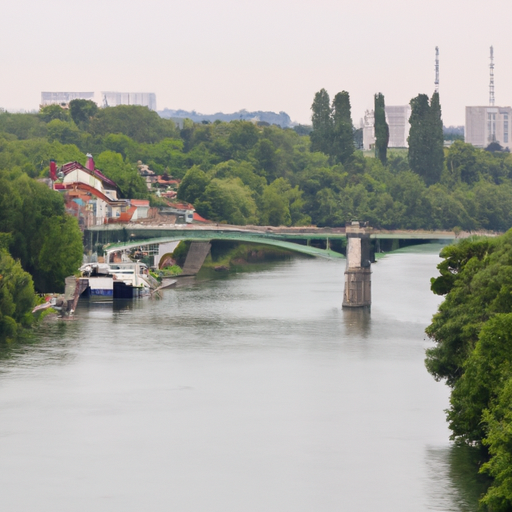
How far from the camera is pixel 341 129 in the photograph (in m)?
112

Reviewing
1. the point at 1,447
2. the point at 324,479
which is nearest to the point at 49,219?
the point at 1,447

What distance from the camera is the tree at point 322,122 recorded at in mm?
111125

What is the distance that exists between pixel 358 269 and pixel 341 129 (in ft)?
183

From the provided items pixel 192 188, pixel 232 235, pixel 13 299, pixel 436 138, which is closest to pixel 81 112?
pixel 436 138

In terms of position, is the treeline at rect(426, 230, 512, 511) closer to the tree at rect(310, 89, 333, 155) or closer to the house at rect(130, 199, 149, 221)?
the house at rect(130, 199, 149, 221)

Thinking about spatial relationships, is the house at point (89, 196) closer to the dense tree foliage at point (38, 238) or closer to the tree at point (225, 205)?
the tree at point (225, 205)

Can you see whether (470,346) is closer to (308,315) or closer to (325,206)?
(308,315)

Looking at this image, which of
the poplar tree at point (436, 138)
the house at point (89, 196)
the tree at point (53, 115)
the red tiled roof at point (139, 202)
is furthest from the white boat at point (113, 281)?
the tree at point (53, 115)

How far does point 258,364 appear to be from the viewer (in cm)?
4106

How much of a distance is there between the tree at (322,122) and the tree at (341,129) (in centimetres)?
40

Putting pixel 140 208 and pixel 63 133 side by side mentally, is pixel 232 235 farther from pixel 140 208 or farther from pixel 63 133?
pixel 63 133

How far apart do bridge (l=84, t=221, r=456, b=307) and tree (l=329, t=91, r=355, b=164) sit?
3954 centimetres

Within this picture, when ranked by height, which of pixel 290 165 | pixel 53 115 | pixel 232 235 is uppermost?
pixel 53 115

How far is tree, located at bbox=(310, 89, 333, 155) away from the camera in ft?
365
